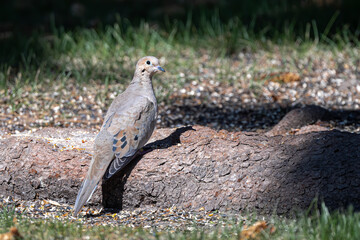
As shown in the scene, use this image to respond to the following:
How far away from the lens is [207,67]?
22.2 ft

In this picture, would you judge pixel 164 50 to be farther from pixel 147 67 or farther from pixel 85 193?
pixel 85 193

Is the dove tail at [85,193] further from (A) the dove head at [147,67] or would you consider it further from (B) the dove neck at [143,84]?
(A) the dove head at [147,67]

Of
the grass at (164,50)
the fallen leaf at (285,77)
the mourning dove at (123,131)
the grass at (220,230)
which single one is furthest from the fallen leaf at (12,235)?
the fallen leaf at (285,77)

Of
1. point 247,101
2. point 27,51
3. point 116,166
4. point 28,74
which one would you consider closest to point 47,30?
point 27,51

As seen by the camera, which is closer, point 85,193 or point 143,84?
point 85,193

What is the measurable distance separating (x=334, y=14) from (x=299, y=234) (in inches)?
209

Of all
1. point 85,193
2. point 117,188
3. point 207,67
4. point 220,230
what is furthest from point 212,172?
point 207,67

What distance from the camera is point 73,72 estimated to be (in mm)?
6371

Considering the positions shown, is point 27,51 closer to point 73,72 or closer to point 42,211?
point 73,72

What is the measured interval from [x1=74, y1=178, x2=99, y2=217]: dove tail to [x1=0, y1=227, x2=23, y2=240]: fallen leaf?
0.58m

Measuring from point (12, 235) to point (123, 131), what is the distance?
3.89ft

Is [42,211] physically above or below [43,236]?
below

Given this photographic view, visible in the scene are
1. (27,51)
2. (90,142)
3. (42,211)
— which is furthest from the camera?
(27,51)

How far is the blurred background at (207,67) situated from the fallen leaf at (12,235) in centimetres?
245
